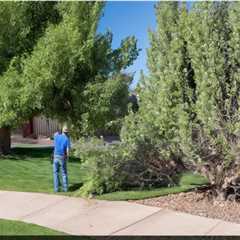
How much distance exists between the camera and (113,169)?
11688mm

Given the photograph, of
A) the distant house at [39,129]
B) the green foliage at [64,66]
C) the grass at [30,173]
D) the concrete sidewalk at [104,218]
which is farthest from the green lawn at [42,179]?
the distant house at [39,129]

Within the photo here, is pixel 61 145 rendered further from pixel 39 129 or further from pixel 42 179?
pixel 39 129

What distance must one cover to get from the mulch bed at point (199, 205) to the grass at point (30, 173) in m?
2.44

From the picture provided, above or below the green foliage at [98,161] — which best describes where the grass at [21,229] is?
below

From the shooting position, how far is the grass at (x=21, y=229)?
340 inches

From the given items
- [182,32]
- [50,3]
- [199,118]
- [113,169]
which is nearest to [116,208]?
[113,169]

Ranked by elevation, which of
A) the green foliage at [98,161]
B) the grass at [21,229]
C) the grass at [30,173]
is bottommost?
the grass at [21,229]

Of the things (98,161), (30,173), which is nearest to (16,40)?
(30,173)

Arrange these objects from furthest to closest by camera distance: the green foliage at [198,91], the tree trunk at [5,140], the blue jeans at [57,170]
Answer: the tree trunk at [5,140], the blue jeans at [57,170], the green foliage at [198,91]

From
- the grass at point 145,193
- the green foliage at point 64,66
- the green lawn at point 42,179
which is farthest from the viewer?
the green foliage at point 64,66

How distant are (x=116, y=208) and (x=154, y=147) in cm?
155

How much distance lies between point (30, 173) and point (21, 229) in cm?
760

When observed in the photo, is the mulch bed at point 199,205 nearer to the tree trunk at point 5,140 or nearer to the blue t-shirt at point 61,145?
the blue t-shirt at point 61,145

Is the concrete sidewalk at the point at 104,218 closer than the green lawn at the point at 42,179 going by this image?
Yes
